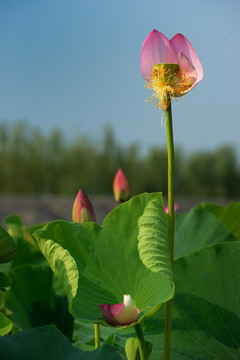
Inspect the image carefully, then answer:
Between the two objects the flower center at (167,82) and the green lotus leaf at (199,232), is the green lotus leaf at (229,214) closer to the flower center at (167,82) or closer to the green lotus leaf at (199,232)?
the green lotus leaf at (199,232)

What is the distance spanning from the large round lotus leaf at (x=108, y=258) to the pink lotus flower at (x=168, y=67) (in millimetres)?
86

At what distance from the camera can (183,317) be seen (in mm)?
410

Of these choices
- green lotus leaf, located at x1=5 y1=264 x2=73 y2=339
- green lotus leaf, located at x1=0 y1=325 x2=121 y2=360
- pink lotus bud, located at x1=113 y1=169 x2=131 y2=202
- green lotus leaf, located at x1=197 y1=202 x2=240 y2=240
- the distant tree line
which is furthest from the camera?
the distant tree line

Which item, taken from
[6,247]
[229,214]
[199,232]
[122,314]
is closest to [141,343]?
[122,314]

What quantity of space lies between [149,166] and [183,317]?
49.5 feet

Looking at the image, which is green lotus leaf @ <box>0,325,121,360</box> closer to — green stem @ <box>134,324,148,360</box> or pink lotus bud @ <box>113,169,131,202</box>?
green stem @ <box>134,324,148,360</box>

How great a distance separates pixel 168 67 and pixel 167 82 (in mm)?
12

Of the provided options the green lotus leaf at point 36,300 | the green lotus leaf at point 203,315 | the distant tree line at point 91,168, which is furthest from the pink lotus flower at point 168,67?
the distant tree line at point 91,168

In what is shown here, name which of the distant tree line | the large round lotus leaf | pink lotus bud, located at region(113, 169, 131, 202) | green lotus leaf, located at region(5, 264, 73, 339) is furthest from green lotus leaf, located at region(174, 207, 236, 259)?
the distant tree line

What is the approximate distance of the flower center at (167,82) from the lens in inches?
14.2

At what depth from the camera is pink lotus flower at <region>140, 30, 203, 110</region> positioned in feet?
1.19

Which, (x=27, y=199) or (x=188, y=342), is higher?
(x=188, y=342)

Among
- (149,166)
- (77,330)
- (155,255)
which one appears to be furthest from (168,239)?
(149,166)

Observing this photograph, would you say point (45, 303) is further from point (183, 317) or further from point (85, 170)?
point (85, 170)
